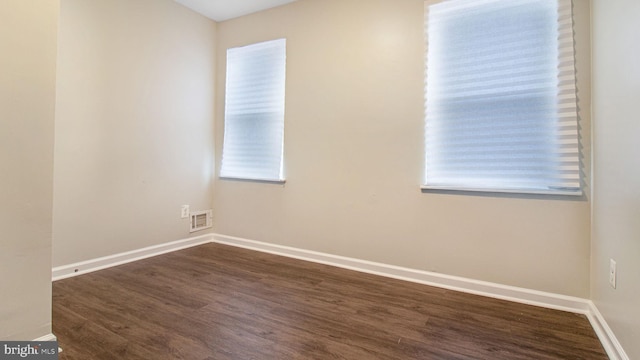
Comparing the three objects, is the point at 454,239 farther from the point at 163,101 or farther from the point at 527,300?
the point at 163,101

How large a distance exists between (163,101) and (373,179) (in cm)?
228

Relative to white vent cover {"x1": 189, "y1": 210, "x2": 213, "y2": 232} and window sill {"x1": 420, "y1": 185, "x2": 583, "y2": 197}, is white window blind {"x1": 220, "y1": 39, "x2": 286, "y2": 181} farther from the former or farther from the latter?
window sill {"x1": 420, "y1": 185, "x2": 583, "y2": 197}

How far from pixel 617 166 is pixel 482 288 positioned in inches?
47.6

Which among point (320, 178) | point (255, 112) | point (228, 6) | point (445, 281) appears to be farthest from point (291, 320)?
point (228, 6)

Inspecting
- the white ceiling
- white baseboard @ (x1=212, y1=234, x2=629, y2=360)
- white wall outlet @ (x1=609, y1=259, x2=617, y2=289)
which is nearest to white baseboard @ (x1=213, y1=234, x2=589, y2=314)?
white baseboard @ (x1=212, y1=234, x2=629, y2=360)

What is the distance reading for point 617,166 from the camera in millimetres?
1594

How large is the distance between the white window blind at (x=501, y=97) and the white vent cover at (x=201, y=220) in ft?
8.35

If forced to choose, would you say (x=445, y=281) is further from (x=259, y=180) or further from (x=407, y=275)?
(x=259, y=180)

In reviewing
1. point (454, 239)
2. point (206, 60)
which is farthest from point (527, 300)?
point (206, 60)

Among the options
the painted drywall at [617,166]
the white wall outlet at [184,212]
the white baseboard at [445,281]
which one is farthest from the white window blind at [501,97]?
the white wall outlet at [184,212]

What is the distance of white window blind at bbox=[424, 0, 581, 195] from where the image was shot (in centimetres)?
210

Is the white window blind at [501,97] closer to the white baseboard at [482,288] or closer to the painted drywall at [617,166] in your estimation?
the painted drywall at [617,166]

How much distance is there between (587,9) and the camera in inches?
Answer: 80.4

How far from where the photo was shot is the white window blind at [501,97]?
2.10m
